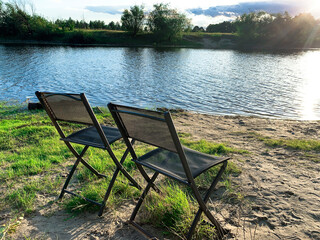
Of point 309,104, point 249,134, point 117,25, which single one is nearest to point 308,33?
point 117,25

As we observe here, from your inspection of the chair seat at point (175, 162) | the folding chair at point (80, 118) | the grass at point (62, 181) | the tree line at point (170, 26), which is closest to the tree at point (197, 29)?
the tree line at point (170, 26)

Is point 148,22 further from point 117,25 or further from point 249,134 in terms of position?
point 249,134

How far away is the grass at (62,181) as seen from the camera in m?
2.40

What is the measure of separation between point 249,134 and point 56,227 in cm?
499

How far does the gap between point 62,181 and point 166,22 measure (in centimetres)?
6468

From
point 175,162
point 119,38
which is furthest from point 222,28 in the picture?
point 175,162

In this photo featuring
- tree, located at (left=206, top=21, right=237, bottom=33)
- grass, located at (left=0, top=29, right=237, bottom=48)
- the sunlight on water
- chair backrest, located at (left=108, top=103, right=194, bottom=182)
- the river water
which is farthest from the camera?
tree, located at (left=206, top=21, right=237, bottom=33)

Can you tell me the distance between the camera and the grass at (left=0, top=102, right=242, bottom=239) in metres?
2.40

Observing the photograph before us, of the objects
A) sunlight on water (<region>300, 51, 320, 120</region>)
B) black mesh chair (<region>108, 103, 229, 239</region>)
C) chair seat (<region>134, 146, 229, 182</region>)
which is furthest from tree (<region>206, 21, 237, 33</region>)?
black mesh chair (<region>108, 103, 229, 239</region>)

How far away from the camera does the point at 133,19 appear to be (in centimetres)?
6600

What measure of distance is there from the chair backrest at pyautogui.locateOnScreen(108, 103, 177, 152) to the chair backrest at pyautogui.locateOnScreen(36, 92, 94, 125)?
496 mm

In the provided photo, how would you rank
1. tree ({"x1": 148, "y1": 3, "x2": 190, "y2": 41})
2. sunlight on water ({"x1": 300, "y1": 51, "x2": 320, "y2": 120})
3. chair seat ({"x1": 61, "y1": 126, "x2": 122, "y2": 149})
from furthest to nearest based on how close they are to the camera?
tree ({"x1": 148, "y1": 3, "x2": 190, "y2": 41})
sunlight on water ({"x1": 300, "y1": 51, "x2": 320, "y2": 120})
chair seat ({"x1": 61, "y1": 126, "x2": 122, "y2": 149})

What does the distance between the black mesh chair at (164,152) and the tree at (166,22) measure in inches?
2504

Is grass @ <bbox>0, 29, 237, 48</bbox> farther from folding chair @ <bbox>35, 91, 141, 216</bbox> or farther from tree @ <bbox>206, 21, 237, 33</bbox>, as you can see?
folding chair @ <bbox>35, 91, 141, 216</bbox>
